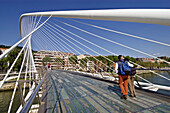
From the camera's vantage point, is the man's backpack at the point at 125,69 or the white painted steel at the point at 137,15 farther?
the man's backpack at the point at 125,69

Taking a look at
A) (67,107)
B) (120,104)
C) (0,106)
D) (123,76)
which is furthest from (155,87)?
(0,106)

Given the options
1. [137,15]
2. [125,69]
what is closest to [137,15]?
[137,15]

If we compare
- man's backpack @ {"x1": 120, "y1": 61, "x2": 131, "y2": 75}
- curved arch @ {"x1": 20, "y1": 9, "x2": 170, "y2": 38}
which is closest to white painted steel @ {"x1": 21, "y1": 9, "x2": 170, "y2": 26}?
curved arch @ {"x1": 20, "y1": 9, "x2": 170, "y2": 38}

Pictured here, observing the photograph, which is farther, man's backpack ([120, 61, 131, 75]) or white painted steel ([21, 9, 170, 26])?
man's backpack ([120, 61, 131, 75])

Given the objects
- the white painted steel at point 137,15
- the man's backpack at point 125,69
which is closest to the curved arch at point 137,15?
the white painted steel at point 137,15

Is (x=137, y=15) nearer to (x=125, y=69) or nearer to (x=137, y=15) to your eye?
(x=137, y=15)

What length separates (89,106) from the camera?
212cm

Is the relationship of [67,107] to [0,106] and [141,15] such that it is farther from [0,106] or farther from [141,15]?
[0,106]

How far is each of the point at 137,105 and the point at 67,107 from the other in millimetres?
1424

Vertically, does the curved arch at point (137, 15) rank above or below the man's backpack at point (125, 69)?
Answer: above

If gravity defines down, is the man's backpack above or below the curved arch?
below

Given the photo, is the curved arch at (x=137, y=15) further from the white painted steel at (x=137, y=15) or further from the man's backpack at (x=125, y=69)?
the man's backpack at (x=125, y=69)

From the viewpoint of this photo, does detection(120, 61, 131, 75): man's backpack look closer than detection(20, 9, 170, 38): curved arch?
No

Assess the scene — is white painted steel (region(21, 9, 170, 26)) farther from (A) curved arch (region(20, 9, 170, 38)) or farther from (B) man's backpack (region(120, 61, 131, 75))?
(B) man's backpack (region(120, 61, 131, 75))
